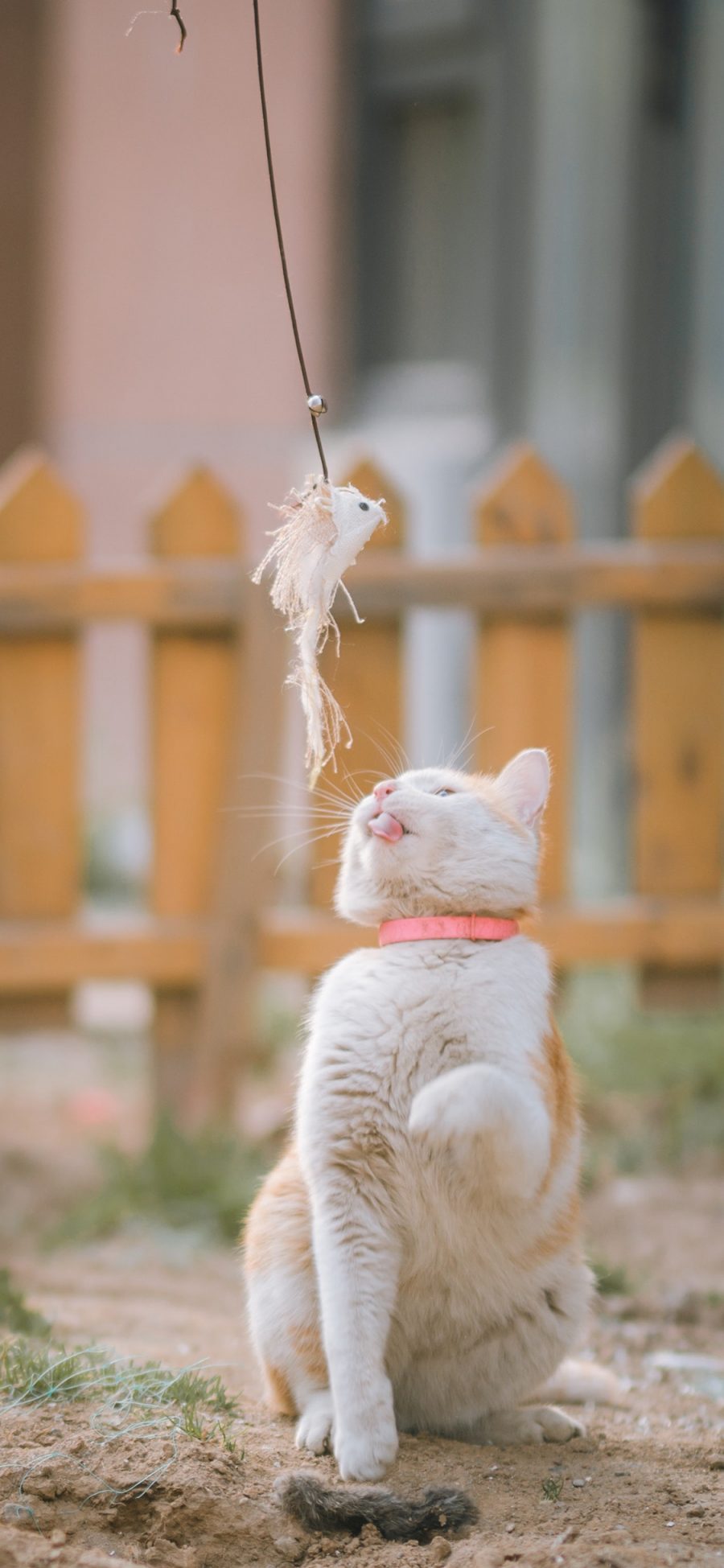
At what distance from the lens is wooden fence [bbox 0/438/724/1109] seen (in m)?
4.61

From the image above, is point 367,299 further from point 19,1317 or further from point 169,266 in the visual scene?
point 19,1317

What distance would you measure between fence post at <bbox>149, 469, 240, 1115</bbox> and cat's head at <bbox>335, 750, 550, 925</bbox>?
238 cm

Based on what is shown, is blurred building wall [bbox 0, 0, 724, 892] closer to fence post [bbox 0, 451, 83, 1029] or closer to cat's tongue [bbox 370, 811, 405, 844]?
fence post [bbox 0, 451, 83, 1029]

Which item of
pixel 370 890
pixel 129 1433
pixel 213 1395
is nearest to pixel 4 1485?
pixel 129 1433

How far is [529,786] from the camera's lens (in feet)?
8.25

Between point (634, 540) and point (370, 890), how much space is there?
2841 mm

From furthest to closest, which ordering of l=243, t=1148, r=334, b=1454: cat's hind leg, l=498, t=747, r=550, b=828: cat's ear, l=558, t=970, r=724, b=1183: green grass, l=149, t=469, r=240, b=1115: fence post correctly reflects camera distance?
l=149, t=469, r=240, b=1115: fence post, l=558, t=970, r=724, b=1183: green grass, l=498, t=747, r=550, b=828: cat's ear, l=243, t=1148, r=334, b=1454: cat's hind leg

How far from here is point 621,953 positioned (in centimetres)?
486

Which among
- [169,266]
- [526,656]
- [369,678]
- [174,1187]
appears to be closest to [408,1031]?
[174,1187]

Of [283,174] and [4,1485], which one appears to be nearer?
[4,1485]

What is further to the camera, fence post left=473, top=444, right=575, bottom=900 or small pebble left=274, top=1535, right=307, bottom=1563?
fence post left=473, top=444, right=575, bottom=900

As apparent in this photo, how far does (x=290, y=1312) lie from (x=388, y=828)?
2.44ft

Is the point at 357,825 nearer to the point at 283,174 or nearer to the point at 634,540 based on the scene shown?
the point at 634,540

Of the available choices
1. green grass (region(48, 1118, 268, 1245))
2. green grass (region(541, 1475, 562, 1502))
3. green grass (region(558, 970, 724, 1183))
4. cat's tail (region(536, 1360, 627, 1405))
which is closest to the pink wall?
green grass (region(558, 970, 724, 1183))
